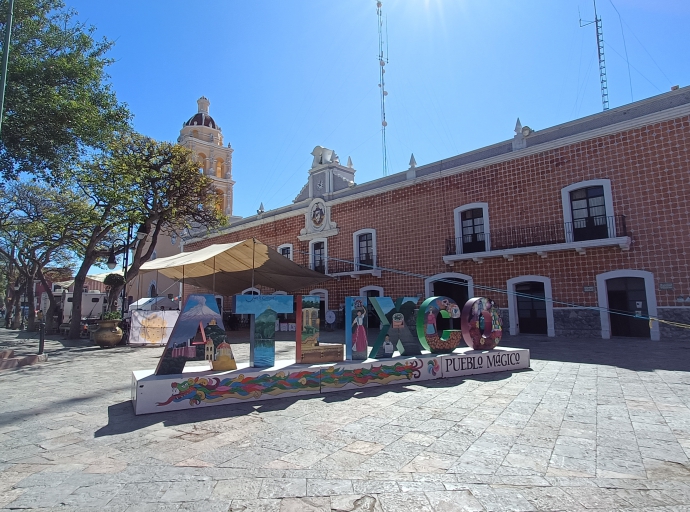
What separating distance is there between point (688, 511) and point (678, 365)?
628cm

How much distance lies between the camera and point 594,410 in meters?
4.73

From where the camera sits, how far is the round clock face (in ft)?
65.9

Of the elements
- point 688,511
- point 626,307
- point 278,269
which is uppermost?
point 278,269

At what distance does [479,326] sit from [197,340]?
4.79m

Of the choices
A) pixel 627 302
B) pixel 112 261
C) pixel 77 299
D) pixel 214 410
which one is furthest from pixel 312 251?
pixel 214 410

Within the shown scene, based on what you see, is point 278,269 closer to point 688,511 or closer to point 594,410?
point 594,410

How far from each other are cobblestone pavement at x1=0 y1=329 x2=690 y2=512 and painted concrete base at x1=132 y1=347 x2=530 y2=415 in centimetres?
18

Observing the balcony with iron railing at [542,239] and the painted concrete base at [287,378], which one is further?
the balcony with iron railing at [542,239]

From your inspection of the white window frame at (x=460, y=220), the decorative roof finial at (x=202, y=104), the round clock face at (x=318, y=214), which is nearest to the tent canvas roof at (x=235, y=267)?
the white window frame at (x=460, y=220)

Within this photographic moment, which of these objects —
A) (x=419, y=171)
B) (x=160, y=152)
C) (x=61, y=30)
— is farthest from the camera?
(x=419, y=171)

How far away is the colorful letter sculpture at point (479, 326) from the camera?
7.37m

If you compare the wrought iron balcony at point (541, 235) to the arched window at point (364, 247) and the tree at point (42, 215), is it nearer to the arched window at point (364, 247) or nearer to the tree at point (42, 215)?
the arched window at point (364, 247)

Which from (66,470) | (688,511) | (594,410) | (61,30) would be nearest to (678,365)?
(594,410)

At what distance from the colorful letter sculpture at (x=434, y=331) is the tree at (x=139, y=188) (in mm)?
9817
